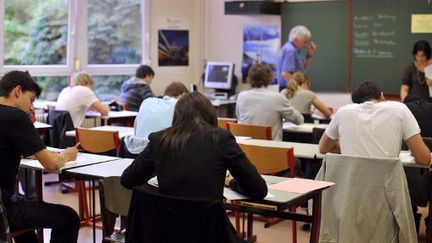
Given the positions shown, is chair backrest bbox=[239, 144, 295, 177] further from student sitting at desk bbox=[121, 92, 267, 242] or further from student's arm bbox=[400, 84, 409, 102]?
student's arm bbox=[400, 84, 409, 102]

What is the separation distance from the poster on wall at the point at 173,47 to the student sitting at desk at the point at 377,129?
218 inches

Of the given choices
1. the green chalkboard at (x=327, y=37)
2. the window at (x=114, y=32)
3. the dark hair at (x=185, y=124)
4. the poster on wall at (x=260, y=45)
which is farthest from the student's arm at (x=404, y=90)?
the dark hair at (x=185, y=124)

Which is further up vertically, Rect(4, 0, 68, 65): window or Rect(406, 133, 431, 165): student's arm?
Rect(4, 0, 68, 65): window

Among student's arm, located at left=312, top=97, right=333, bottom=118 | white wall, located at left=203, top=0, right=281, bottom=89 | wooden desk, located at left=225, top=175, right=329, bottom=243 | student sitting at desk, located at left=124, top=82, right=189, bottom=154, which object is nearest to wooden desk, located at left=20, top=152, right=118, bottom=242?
student sitting at desk, located at left=124, top=82, right=189, bottom=154

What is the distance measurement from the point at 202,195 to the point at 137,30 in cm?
669

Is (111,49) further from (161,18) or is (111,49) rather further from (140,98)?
(140,98)

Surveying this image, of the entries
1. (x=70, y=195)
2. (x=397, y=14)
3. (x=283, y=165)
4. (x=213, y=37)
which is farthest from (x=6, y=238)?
(x=213, y=37)

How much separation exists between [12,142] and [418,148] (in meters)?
2.26

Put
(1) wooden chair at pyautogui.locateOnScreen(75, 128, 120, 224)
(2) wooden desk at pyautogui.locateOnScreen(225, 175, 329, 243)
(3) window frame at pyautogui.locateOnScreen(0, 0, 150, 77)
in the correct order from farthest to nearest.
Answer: (3) window frame at pyautogui.locateOnScreen(0, 0, 150, 77), (1) wooden chair at pyautogui.locateOnScreen(75, 128, 120, 224), (2) wooden desk at pyautogui.locateOnScreen(225, 175, 329, 243)

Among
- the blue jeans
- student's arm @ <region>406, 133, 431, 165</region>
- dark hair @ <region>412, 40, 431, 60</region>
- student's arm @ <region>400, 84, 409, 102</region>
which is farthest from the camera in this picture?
student's arm @ <region>400, 84, 409, 102</region>

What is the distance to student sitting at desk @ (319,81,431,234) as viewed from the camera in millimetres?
3758

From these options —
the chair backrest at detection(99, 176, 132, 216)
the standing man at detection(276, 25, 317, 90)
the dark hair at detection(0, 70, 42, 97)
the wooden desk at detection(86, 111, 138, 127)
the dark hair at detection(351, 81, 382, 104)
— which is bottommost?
the chair backrest at detection(99, 176, 132, 216)

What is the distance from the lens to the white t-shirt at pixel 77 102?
646 cm

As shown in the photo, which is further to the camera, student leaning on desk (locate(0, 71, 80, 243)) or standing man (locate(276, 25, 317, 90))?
standing man (locate(276, 25, 317, 90))
